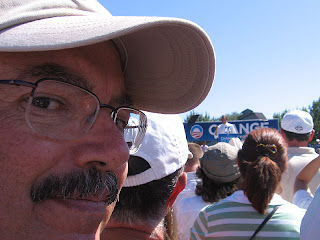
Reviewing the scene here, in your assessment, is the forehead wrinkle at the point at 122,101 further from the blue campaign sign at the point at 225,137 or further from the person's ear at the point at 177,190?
the blue campaign sign at the point at 225,137

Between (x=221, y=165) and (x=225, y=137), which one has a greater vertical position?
(x=221, y=165)

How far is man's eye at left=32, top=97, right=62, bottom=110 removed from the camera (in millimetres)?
1108

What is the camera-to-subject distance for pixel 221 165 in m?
3.49

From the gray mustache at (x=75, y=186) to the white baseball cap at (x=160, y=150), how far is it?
2.14 feet

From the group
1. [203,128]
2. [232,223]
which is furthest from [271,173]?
[203,128]

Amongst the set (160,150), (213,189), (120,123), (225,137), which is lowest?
(225,137)

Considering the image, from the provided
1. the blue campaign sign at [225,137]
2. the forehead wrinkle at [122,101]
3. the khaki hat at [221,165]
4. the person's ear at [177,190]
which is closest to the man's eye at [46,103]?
the forehead wrinkle at [122,101]

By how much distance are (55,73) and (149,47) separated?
2.18ft

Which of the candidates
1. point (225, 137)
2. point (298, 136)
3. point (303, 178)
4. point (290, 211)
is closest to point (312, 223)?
point (290, 211)

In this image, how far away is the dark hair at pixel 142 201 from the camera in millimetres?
1831

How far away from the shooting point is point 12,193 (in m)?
1.01

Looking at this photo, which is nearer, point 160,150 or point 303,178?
point 160,150

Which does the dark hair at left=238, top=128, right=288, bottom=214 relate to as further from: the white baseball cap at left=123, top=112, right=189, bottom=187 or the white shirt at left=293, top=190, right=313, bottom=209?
the white baseball cap at left=123, top=112, right=189, bottom=187

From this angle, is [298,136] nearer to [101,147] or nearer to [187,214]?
[187,214]
